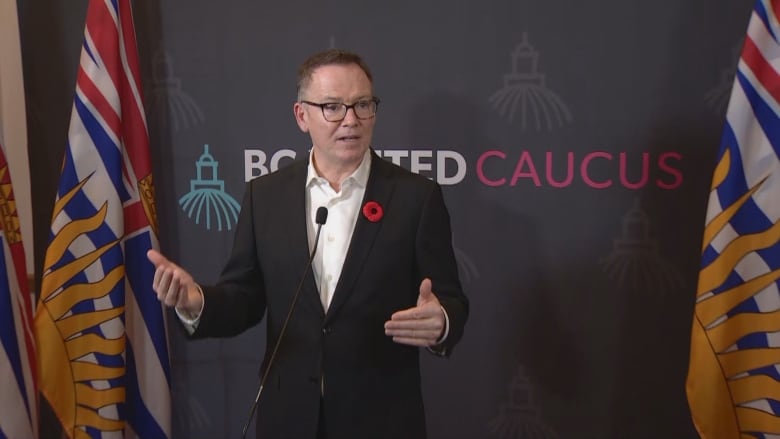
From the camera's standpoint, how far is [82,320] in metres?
2.26

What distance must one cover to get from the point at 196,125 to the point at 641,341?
6.37 feet

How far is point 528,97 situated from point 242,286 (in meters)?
1.31

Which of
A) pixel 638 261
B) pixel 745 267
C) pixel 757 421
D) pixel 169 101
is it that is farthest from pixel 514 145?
pixel 169 101

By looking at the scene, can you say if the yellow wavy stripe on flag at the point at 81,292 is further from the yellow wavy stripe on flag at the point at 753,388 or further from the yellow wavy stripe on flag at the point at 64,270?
the yellow wavy stripe on flag at the point at 753,388

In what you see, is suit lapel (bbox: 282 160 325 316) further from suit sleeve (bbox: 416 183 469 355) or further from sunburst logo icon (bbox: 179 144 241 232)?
sunburst logo icon (bbox: 179 144 241 232)

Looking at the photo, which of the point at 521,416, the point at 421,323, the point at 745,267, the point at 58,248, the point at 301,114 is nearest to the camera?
the point at 421,323

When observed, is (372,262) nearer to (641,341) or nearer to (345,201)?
(345,201)

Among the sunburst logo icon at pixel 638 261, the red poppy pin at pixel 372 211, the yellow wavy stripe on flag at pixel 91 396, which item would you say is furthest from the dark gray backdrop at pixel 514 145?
the red poppy pin at pixel 372 211

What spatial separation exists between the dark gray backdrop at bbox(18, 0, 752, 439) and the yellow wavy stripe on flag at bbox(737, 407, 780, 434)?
16.7 inches

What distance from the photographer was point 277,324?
1.63 m

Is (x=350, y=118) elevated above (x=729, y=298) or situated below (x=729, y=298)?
above

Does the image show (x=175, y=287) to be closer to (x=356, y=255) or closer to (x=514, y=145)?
(x=356, y=255)

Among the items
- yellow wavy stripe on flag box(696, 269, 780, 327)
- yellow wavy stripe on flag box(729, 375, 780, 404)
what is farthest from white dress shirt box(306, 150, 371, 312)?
yellow wavy stripe on flag box(729, 375, 780, 404)

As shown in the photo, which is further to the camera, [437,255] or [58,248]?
[58,248]
